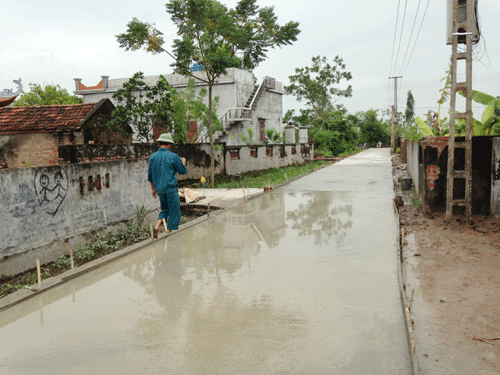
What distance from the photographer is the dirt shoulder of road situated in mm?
3684

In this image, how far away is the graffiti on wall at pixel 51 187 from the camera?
7148mm

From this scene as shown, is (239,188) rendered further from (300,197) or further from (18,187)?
(18,187)

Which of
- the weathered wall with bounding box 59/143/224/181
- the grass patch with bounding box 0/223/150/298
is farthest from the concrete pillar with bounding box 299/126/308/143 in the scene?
the grass patch with bounding box 0/223/150/298

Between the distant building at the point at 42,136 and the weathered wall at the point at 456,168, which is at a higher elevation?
the distant building at the point at 42,136

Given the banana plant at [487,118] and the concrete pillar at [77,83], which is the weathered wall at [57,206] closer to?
the banana plant at [487,118]

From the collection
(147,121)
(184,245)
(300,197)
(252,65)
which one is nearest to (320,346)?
(184,245)

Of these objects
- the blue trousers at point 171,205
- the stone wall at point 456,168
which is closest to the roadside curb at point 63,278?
the blue trousers at point 171,205

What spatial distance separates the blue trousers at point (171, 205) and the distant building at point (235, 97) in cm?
1711

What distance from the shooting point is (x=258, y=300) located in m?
5.02

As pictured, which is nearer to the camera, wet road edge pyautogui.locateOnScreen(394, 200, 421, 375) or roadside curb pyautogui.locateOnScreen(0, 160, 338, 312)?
wet road edge pyautogui.locateOnScreen(394, 200, 421, 375)

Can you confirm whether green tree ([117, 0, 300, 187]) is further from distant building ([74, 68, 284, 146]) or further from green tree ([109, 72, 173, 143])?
distant building ([74, 68, 284, 146])

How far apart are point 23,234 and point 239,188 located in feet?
34.5

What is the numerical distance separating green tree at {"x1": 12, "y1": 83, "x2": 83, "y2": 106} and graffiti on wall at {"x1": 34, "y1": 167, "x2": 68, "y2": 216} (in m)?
32.1

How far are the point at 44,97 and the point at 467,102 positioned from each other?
3707cm
